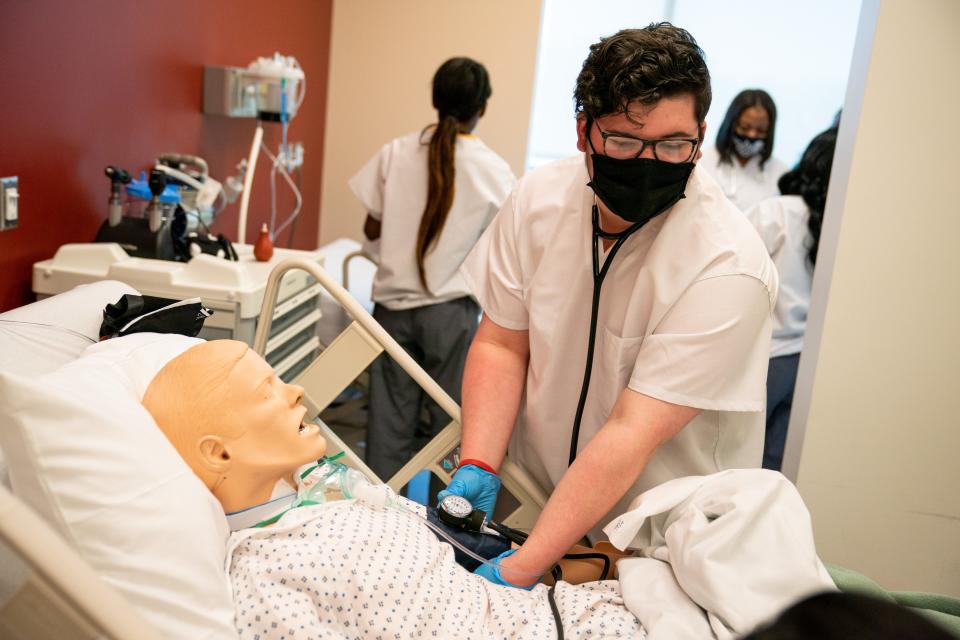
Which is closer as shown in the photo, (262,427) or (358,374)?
(262,427)

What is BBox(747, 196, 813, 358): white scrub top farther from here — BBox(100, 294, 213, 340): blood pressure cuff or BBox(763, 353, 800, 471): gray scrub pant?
BBox(100, 294, 213, 340): blood pressure cuff

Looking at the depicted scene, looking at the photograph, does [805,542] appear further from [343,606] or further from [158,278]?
[158,278]

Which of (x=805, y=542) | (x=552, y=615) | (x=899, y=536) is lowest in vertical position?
(x=899, y=536)

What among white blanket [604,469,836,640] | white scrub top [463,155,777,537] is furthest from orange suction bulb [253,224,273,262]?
white blanket [604,469,836,640]

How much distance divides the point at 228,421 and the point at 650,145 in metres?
0.81

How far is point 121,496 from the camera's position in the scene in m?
1.10

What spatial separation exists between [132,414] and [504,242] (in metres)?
0.86

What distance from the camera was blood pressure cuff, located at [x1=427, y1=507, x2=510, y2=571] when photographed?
1528 mm

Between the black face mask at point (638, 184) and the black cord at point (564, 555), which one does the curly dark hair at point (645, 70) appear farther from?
the black cord at point (564, 555)

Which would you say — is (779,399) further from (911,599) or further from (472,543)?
(472,543)

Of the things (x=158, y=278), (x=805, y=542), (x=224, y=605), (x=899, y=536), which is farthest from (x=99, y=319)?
(x=899, y=536)

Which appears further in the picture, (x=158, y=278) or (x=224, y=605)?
(x=158, y=278)

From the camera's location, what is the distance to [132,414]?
1.21m

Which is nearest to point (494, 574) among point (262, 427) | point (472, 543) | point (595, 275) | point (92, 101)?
point (472, 543)
